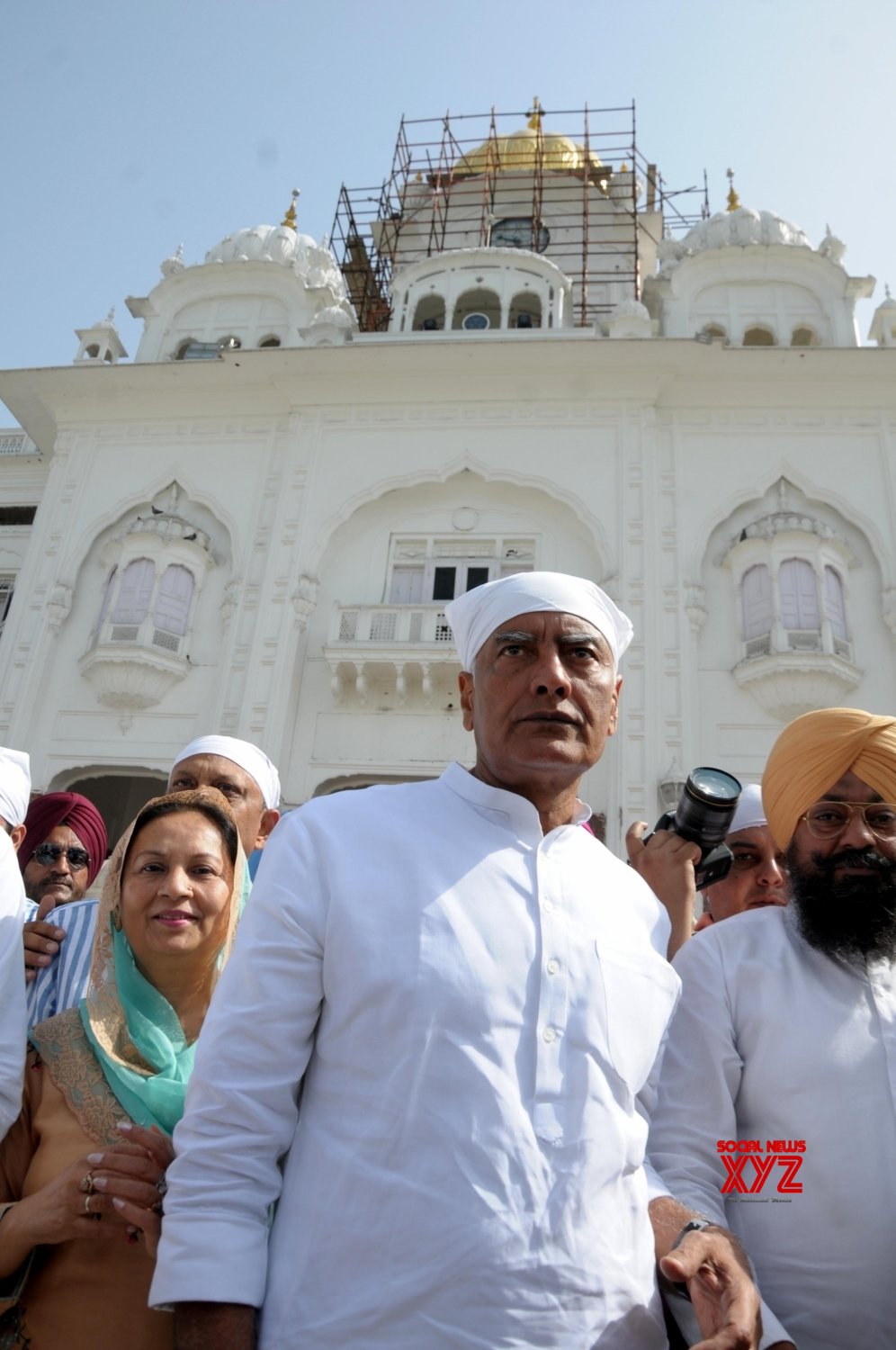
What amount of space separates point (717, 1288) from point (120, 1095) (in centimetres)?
104

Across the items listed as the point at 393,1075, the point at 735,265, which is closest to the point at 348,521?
the point at 735,265

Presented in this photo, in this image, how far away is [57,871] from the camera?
363 cm

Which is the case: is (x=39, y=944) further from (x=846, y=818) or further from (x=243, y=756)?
(x=846, y=818)

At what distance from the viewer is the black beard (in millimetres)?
1868

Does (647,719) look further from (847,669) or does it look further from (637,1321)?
(637,1321)

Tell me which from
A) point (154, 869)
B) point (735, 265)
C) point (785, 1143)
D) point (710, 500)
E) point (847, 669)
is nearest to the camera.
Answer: point (785, 1143)

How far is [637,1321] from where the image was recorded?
4.32 feet

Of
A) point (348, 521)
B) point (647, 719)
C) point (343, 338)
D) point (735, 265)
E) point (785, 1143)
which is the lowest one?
point (785, 1143)

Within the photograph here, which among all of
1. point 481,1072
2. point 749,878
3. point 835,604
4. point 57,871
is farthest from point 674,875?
point 835,604

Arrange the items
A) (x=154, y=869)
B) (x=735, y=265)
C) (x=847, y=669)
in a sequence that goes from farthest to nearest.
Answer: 1. (x=735, y=265)
2. (x=847, y=669)
3. (x=154, y=869)

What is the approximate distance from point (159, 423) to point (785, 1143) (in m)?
12.5

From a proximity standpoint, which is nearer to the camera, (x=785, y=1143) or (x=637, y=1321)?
(x=637, y=1321)

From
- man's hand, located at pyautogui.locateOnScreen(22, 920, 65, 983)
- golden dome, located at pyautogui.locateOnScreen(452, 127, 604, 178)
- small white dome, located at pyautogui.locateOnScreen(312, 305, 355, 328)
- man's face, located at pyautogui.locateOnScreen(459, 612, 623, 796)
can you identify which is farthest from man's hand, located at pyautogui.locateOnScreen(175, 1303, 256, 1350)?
golden dome, located at pyautogui.locateOnScreen(452, 127, 604, 178)

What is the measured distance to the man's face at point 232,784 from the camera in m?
3.06
